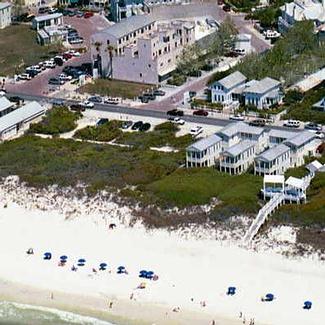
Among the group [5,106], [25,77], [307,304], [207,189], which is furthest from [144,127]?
[307,304]

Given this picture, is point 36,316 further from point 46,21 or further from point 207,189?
point 46,21

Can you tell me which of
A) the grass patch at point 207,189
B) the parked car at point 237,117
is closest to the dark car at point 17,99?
the parked car at point 237,117

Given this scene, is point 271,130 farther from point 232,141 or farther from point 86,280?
point 86,280

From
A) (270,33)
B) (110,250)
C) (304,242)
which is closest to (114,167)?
(110,250)

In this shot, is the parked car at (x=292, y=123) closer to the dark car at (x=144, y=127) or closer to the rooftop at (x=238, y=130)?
the rooftop at (x=238, y=130)

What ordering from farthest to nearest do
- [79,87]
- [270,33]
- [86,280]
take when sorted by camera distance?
[270,33] < [79,87] < [86,280]
